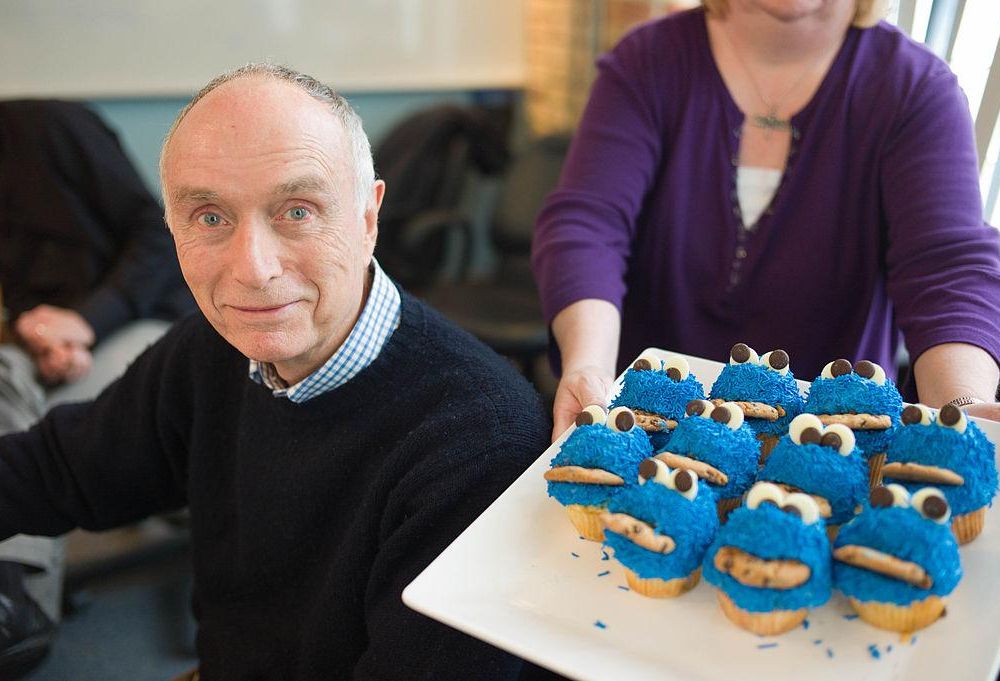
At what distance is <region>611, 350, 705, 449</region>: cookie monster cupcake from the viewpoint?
1.07 m

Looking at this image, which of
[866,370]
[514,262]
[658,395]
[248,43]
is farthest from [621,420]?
[248,43]

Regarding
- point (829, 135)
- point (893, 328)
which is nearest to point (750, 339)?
point (893, 328)

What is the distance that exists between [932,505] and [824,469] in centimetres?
12

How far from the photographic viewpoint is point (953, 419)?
922 mm

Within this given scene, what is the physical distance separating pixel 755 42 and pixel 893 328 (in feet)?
1.99

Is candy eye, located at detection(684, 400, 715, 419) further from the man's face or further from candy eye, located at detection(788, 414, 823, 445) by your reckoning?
the man's face

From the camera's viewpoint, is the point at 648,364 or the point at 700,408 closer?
the point at 700,408

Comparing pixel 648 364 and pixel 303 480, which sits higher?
pixel 648 364

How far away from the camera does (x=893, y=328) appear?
5.55ft

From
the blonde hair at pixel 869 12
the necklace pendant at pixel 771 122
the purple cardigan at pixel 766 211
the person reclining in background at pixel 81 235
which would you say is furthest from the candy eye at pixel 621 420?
the person reclining in background at pixel 81 235

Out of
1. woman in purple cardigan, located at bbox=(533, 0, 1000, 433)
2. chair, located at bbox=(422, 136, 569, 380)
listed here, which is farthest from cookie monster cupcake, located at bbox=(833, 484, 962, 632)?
chair, located at bbox=(422, 136, 569, 380)

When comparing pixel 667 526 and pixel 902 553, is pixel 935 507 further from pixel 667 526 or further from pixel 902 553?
pixel 667 526

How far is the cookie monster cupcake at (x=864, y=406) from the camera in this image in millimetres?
1002

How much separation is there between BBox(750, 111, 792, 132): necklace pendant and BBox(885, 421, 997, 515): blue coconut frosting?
0.81m
